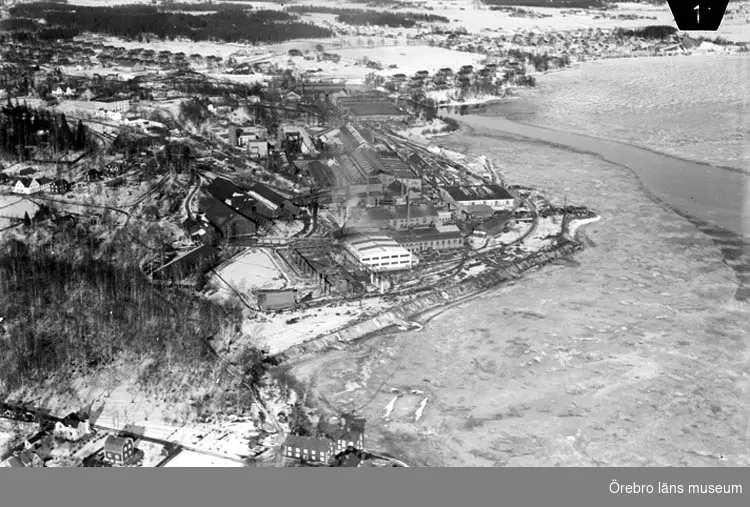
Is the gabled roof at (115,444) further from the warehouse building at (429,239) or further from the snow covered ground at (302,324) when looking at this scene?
the warehouse building at (429,239)

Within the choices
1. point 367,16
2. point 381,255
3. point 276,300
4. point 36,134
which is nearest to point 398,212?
point 381,255

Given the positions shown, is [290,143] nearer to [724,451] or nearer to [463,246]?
[463,246]

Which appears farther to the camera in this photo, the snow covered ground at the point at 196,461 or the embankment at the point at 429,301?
the embankment at the point at 429,301

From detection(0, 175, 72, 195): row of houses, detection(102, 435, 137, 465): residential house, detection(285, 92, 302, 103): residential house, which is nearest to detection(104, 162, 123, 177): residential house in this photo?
detection(0, 175, 72, 195): row of houses

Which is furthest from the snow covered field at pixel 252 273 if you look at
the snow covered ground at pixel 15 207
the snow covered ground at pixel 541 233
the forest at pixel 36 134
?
the forest at pixel 36 134

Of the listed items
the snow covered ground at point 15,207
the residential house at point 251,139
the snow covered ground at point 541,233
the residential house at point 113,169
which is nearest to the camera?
the snow covered ground at point 541,233

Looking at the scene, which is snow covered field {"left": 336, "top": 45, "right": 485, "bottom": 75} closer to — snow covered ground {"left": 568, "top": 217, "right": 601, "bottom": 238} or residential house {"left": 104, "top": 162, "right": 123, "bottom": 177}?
residential house {"left": 104, "top": 162, "right": 123, "bottom": 177}

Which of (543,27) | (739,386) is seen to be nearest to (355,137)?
(739,386)

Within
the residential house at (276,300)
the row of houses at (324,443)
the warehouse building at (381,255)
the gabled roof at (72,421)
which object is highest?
the warehouse building at (381,255)

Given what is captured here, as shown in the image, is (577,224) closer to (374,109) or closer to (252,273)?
(252,273)
